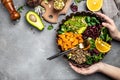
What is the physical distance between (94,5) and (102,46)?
0.24 m

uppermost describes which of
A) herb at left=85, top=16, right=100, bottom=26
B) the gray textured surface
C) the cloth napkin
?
the cloth napkin

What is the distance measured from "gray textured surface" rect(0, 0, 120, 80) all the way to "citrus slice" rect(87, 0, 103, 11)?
0.21 meters

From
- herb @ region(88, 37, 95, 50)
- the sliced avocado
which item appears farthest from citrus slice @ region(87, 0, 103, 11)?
the sliced avocado

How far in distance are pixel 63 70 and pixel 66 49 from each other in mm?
139

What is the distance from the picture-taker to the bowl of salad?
212 cm

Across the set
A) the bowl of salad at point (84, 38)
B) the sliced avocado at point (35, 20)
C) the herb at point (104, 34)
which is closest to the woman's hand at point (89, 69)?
the bowl of salad at point (84, 38)

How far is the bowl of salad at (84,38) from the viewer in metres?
2.12

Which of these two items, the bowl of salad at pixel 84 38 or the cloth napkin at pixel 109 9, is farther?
the cloth napkin at pixel 109 9

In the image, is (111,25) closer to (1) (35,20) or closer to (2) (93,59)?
(2) (93,59)

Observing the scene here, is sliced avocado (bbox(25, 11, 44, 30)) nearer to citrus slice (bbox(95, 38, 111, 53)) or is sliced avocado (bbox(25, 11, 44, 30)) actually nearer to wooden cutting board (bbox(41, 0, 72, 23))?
wooden cutting board (bbox(41, 0, 72, 23))

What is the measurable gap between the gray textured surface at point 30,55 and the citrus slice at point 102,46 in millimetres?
87

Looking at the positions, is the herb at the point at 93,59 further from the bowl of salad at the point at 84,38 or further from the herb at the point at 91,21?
the herb at the point at 91,21

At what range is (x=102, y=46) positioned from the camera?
213 centimetres

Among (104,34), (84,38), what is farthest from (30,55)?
(104,34)
